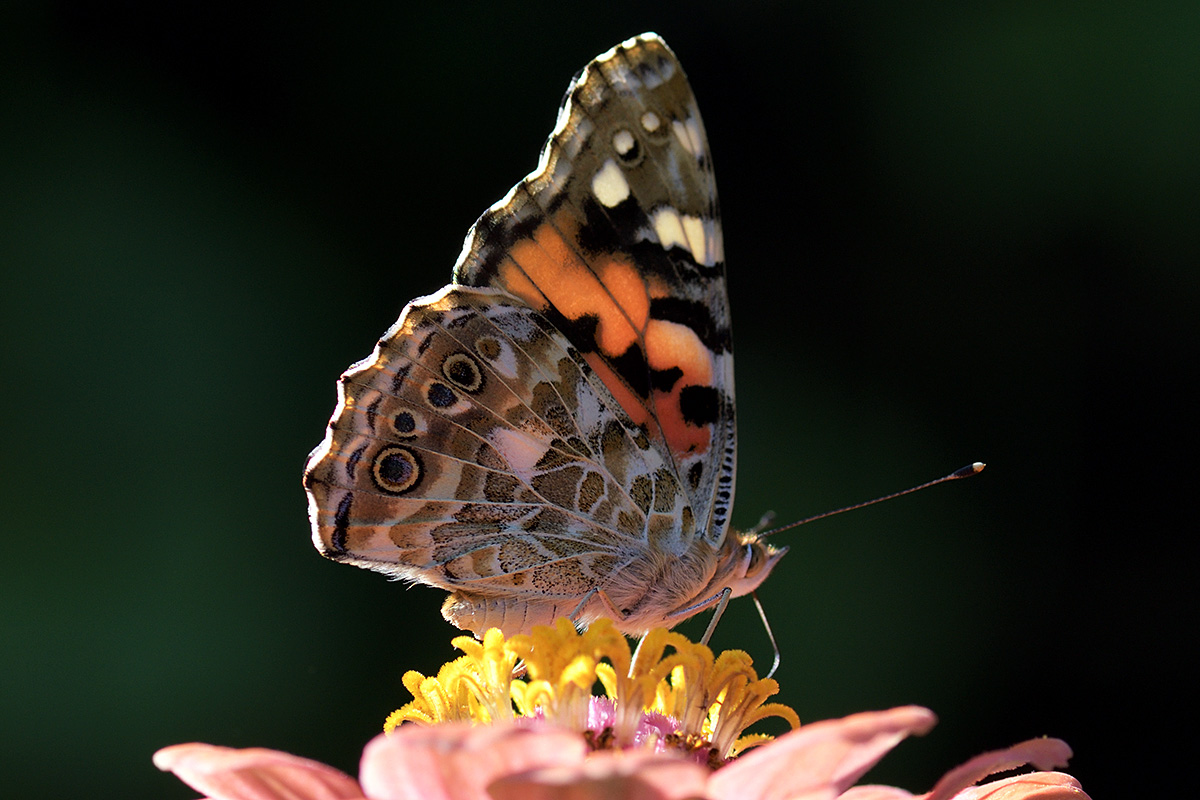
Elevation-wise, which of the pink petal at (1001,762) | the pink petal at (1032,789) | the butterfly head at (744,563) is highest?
the butterfly head at (744,563)

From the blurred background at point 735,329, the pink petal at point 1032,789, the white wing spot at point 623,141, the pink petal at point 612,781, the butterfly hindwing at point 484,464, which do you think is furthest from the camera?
the blurred background at point 735,329

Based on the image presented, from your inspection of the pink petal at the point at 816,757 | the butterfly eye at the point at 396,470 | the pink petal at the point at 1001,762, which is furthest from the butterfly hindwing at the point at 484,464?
the pink petal at the point at 816,757

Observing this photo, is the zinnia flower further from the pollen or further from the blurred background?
the blurred background

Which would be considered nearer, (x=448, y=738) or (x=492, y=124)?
(x=448, y=738)

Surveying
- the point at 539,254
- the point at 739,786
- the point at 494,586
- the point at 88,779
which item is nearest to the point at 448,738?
the point at 739,786

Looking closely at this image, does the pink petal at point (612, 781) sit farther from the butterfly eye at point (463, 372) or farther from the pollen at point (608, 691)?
the butterfly eye at point (463, 372)

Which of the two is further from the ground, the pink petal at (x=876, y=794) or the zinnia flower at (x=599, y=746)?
the zinnia flower at (x=599, y=746)

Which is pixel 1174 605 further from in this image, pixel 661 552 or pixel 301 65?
pixel 301 65
